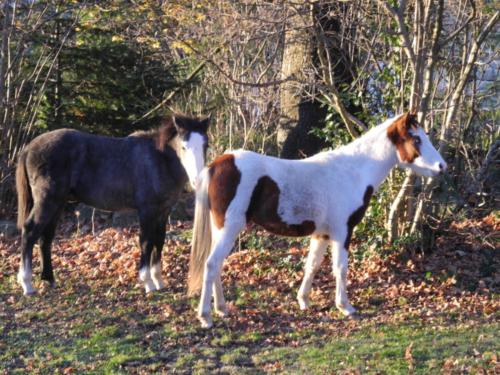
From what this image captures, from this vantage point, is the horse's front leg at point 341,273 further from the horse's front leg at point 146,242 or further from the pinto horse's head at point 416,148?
the horse's front leg at point 146,242

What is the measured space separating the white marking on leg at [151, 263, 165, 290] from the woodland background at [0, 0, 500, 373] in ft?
0.74

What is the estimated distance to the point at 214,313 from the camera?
292 inches

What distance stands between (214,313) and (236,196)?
4.65ft

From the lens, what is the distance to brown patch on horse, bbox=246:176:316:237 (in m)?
6.82

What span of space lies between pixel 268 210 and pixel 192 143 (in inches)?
60.1

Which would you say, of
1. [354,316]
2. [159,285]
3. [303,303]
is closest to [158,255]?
[159,285]

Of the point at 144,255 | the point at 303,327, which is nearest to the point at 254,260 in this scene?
the point at 144,255

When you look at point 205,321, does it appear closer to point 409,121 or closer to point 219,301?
point 219,301

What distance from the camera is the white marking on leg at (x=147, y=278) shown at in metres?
8.35

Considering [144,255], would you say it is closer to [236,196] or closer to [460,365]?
[236,196]

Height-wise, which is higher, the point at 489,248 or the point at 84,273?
the point at 489,248

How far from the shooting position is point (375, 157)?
7.30 m

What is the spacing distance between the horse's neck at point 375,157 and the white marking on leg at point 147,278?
2742mm

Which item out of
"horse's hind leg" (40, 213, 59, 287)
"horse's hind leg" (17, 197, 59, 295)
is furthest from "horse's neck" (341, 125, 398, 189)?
"horse's hind leg" (40, 213, 59, 287)
